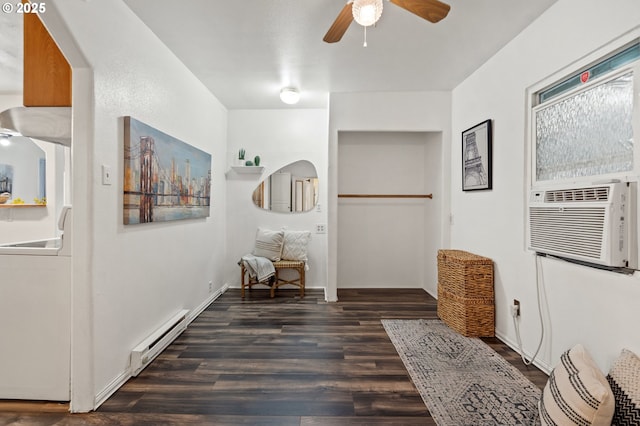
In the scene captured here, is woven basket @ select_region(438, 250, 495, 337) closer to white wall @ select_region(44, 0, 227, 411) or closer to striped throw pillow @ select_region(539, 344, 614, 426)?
striped throw pillow @ select_region(539, 344, 614, 426)

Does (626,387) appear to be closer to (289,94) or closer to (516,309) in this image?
(516,309)

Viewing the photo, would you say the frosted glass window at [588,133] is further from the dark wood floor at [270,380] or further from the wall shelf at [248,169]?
the wall shelf at [248,169]

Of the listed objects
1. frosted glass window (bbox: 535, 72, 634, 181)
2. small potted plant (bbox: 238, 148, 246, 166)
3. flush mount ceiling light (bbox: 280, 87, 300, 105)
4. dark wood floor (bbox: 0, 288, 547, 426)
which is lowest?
dark wood floor (bbox: 0, 288, 547, 426)

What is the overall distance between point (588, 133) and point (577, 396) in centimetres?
154

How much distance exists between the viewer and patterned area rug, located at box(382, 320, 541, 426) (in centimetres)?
183

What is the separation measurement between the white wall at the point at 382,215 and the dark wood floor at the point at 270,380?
1.22m

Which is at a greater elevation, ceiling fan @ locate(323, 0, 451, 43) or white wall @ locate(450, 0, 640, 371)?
ceiling fan @ locate(323, 0, 451, 43)

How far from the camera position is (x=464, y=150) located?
3.56 meters

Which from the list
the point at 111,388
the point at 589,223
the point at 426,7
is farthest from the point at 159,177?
the point at 589,223

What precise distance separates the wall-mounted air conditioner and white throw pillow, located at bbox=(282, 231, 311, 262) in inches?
109

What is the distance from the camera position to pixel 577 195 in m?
1.95

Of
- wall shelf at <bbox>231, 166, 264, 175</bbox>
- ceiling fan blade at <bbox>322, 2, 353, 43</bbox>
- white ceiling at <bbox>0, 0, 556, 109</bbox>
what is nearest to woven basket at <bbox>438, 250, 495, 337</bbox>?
white ceiling at <bbox>0, 0, 556, 109</bbox>

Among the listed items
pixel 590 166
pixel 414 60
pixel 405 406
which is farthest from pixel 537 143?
pixel 405 406
